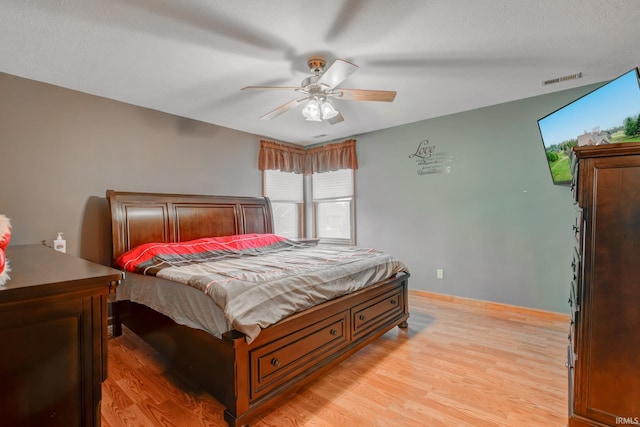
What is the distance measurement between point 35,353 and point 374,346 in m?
2.40

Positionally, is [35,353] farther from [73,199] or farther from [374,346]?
[73,199]

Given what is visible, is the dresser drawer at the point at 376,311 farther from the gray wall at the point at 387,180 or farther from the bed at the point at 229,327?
the gray wall at the point at 387,180

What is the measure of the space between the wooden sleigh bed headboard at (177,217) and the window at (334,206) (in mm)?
1230

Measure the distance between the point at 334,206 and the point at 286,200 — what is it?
836 millimetres

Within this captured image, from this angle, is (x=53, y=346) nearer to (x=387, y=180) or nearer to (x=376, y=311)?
(x=376, y=311)

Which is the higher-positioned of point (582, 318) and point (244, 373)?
point (582, 318)

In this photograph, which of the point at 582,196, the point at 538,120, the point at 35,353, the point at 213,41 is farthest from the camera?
the point at 538,120

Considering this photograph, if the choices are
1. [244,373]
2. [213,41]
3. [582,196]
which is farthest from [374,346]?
[213,41]

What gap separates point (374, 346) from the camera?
8.76 ft

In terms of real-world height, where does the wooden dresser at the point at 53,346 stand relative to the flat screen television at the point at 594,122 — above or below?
below

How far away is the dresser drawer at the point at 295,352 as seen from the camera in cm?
169

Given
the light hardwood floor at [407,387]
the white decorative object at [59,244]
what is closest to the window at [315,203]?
the light hardwood floor at [407,387]

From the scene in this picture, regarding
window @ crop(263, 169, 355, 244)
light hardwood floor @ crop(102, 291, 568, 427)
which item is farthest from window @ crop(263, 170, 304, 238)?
light hardwood floor @ crop(102, 291, 568, 427)

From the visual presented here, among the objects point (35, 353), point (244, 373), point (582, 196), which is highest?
point (582, 196)
